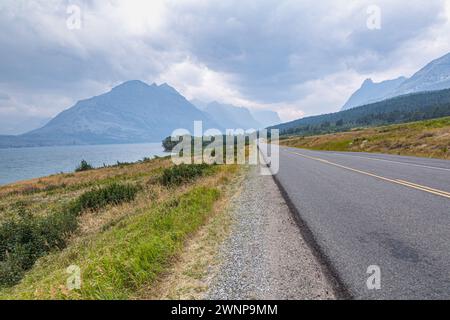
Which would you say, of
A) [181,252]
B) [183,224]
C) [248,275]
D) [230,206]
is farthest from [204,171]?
[248,275]

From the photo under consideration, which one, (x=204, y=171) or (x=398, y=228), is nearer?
(x=398, y=228)

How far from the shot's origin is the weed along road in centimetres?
357

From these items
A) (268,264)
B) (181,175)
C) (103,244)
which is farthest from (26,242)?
(181,175)

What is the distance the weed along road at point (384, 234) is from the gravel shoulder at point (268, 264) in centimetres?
36

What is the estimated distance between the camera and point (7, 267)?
7062mm

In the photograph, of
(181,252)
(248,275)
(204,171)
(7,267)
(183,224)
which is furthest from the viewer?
(204,171)

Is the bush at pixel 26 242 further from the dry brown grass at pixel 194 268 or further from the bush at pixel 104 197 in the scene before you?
the dry brown grass at pixel 194 268

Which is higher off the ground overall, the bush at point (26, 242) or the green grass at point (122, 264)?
the green grass at point (122, 264)

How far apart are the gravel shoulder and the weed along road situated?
36 cm

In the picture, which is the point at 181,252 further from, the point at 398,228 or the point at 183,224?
the point at 398,228

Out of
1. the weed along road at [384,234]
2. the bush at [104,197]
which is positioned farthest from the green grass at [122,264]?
the bush at [104,197]

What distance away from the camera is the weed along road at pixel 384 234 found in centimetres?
357

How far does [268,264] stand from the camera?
4.39 m

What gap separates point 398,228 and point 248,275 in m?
3.45
